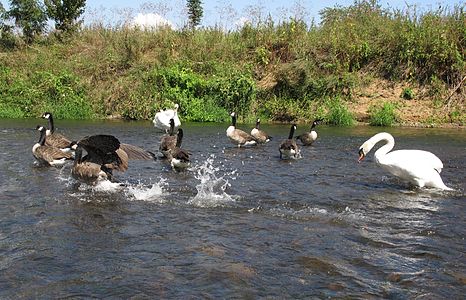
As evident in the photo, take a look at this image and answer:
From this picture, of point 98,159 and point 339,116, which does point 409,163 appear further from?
point 339,116

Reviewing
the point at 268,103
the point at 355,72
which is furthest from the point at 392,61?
the point at 268,103

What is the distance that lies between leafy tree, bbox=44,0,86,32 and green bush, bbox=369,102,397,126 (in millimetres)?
20623

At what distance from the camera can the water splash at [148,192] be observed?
8.73 meters

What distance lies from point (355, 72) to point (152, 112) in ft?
33.5

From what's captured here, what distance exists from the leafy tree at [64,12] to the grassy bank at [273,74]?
Answer: 17.3 feet

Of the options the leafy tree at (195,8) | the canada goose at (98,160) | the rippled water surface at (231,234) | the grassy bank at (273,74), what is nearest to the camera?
the rippled water surface at (231,234)

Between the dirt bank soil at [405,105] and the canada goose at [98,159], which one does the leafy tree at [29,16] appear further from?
the canada goose at [98,159]

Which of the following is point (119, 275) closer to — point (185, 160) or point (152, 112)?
point (185, 160)

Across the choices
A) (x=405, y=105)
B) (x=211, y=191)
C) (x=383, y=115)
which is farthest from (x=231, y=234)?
(x=405, y=105)

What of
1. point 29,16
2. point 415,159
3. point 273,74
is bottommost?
point 415,159

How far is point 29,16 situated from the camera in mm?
35125

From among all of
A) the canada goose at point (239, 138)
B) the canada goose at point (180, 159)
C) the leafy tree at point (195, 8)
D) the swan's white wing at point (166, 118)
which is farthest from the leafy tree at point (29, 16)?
the canada goose at point (180, 159)

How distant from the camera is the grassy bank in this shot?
969 inches

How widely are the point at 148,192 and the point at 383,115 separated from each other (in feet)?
54.0
